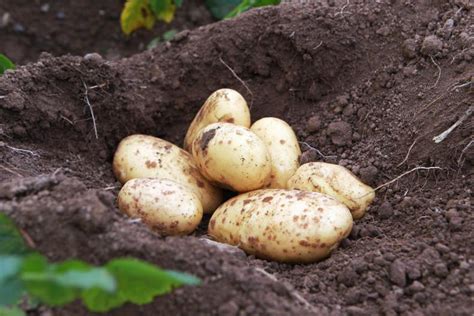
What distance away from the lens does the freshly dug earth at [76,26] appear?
195 inches

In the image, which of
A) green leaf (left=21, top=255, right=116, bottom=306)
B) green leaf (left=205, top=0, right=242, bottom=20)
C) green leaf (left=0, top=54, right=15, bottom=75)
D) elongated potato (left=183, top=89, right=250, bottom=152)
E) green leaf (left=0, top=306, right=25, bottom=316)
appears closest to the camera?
green leaf (left=21, top=255, right=116, bottom=306)

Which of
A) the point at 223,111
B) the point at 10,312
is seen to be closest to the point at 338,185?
the point at 223,111

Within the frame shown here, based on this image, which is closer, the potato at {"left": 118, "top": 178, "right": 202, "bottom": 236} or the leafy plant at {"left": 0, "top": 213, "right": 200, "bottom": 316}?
the leafy plant at {"left": 0, "top": 213, "right": 200, "bottom": 316}

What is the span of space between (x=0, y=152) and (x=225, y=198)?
94cm

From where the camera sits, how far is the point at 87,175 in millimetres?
3080

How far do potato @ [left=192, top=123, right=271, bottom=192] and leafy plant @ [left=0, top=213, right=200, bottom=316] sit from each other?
3.18 feet

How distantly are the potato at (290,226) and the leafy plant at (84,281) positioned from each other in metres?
0.76

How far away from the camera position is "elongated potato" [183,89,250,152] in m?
3.13

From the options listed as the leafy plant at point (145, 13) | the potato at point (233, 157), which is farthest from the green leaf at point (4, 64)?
the leafy plant at point (145, 13)

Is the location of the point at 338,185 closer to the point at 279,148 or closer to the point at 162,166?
the point at 279,148

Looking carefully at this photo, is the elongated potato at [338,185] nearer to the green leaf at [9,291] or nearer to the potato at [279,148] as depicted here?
the potato at [279,148]

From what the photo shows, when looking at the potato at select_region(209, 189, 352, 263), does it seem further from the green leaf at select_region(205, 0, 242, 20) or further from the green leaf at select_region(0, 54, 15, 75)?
the green leaf at select_region(205, 0, 242, 20)

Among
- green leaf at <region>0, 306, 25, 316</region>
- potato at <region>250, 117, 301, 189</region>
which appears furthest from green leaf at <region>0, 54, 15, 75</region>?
green leaf at <region>0, 306, 25, 316</region>

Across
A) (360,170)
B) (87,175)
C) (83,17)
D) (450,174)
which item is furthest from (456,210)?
(83,17)
